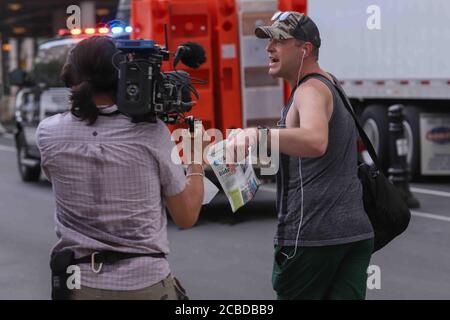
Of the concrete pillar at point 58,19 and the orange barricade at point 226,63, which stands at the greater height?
the concrete pillar at point 58,19

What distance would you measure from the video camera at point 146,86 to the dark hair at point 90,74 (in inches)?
1.7

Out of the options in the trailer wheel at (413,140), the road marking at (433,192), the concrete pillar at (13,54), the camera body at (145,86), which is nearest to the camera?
the camera body at (145,86)

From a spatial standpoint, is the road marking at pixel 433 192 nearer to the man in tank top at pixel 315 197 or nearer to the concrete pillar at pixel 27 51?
the man in tank top at pixel 315 197

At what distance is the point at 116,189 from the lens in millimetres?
3439

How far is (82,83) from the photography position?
3451 millimetres

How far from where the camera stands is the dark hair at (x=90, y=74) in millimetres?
3436

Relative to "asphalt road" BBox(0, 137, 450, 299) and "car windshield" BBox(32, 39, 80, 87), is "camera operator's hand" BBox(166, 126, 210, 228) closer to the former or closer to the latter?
"asphalt road" BBox(0, 137, 450, 299)

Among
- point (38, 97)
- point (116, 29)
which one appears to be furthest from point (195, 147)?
point (38, 97)

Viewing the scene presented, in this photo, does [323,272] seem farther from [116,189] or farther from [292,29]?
[116,189]

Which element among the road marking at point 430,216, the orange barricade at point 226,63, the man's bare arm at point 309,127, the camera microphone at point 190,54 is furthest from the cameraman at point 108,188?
the road marking at point 430,216

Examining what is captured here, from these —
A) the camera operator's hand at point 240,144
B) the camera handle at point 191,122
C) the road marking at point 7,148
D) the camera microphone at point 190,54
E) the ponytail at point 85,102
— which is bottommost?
the road marking at point 7,148

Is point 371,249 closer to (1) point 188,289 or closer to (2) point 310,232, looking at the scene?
(2) point 310,232
